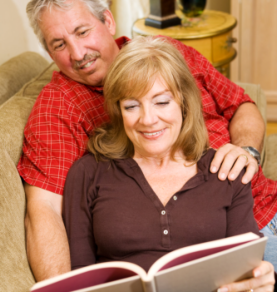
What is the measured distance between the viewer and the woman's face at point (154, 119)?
1145 millimetres

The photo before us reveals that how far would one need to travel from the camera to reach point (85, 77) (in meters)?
1.53

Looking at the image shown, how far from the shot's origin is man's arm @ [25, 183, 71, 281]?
1.14 m

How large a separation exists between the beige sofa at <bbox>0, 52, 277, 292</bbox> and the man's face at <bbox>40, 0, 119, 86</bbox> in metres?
0.22

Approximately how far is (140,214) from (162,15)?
173 centimetres

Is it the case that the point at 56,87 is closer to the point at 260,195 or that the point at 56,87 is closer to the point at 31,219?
the point at 31,219

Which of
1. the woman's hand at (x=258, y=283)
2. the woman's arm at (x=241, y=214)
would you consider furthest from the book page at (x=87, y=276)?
the woman's arm at (x=241, y=214)

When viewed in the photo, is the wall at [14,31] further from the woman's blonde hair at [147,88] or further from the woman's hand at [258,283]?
the woman's hand at [258,283]

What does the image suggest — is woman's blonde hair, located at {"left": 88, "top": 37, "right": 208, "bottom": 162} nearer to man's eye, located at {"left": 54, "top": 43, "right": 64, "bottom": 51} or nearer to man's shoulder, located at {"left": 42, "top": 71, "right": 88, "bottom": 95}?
man's shoulder, located at {"left": 42, "top": 71, "right": 88, "bottom": 95}

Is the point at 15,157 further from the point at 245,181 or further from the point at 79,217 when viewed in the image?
the point at 245,181

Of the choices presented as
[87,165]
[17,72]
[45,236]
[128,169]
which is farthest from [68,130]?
[17,72]

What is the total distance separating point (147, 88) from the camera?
44.5 inches

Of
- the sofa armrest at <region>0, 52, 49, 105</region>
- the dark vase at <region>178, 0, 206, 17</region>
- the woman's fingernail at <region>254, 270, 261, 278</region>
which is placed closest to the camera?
the woman's fingernail at <region>254, 270, 261, 278</region>

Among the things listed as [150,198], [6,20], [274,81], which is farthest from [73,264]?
[274,81]

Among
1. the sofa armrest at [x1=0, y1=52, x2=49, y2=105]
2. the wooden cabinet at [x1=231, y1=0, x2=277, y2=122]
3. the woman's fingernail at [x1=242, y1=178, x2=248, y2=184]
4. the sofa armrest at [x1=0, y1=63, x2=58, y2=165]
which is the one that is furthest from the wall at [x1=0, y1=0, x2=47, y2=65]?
the wooden cabinet at [x1=231, y1=0, x2=277, y2=122]
